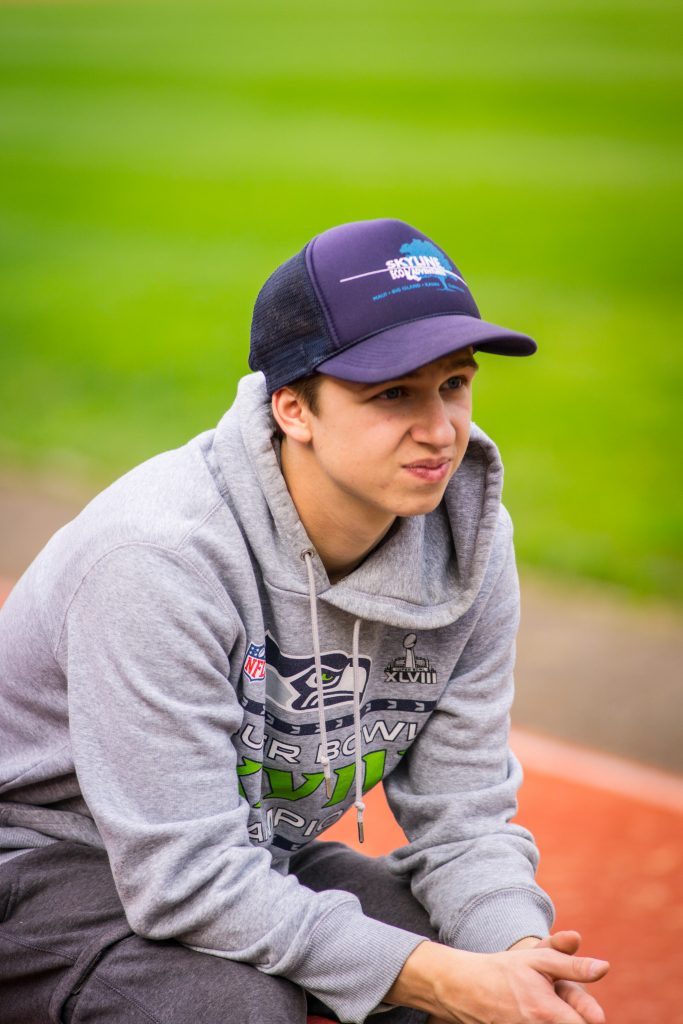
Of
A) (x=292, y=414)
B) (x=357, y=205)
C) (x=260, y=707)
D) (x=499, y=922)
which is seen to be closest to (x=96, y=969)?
(x=260, y=707)

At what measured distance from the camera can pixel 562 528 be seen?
7.23 metres

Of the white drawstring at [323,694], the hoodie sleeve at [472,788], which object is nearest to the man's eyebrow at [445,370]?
the white drawstring at [323,694]

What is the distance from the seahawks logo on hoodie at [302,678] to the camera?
2453 mm

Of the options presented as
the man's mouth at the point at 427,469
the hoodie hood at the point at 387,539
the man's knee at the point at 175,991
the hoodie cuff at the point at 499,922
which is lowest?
the man's knee at the point at 175,991

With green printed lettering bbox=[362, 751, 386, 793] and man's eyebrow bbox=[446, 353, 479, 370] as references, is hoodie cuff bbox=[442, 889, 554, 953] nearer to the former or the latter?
green printed lettering bbox=[362, 751, 386, 793]

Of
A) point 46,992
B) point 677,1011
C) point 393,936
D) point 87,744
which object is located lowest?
point 677,1011

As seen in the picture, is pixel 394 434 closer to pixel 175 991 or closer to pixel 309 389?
pixel 309 389

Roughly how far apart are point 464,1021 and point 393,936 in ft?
0.57

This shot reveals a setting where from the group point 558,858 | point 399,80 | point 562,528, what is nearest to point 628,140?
point 399,80

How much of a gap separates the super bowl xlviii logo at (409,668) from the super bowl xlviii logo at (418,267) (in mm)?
678

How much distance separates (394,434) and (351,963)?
2.78 ft

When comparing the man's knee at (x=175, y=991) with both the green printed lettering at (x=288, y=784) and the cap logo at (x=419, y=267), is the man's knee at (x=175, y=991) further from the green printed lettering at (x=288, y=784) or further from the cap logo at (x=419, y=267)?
the cap logo at (x=419, y=267)

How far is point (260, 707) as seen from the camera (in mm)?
2381

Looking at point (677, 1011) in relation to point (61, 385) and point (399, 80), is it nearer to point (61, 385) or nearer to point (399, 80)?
point (61, 385)
